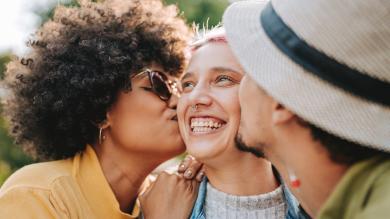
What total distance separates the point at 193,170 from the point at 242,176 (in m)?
0.39

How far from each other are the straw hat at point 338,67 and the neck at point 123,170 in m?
1.83

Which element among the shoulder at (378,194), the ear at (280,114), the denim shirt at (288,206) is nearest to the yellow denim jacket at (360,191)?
the shoulder at (378,194)

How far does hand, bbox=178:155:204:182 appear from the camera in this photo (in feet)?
12.2

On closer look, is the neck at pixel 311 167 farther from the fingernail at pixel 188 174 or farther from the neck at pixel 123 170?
the neck at pixel 123 170

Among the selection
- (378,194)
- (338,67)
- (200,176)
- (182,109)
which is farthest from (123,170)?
(378,194)

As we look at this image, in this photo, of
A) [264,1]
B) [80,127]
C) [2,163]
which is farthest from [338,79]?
[2,163]

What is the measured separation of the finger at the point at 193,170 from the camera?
12.2 ft

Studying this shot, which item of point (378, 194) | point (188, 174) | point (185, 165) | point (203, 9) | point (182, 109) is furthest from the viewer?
point (203, 9)

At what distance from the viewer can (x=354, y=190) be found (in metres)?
2.07

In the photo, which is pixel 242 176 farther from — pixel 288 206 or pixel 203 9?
pixel 203 9

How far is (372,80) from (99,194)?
6.57 feet

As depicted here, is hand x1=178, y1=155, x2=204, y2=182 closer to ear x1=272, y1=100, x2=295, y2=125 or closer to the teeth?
the teeth

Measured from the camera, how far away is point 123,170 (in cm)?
387

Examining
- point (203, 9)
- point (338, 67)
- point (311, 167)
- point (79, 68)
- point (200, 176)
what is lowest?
point (203, 9)
